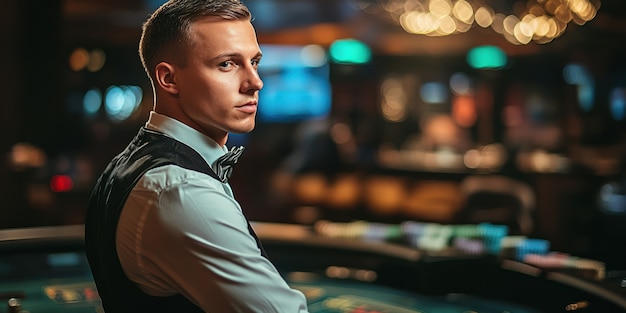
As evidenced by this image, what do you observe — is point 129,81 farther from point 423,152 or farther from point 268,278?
point 268,278

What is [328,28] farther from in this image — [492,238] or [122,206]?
[122,206]

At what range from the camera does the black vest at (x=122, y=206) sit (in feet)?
3.89

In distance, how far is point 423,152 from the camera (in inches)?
379

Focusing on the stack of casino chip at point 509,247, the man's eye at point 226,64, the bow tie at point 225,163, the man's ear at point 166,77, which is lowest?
the bow tie at point 225,163

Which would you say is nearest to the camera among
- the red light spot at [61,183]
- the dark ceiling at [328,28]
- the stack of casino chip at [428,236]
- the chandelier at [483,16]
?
the stack of casino chip at [428,236]

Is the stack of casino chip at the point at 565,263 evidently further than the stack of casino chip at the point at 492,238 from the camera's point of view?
No

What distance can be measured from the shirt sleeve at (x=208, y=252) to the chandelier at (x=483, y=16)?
662 centimetres

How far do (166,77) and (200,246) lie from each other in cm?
29

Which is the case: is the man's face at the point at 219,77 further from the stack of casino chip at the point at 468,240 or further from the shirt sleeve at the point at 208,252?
the stack of casino chip at the point at 468,240

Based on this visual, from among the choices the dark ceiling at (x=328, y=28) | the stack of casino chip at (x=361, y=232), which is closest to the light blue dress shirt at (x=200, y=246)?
the stack of casino chip at (x=361, y=232)

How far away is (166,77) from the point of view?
126 cm

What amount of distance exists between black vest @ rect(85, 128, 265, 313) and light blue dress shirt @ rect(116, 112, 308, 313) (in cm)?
3

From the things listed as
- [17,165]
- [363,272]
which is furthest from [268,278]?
[17,165]

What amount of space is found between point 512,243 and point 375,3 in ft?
21.4
